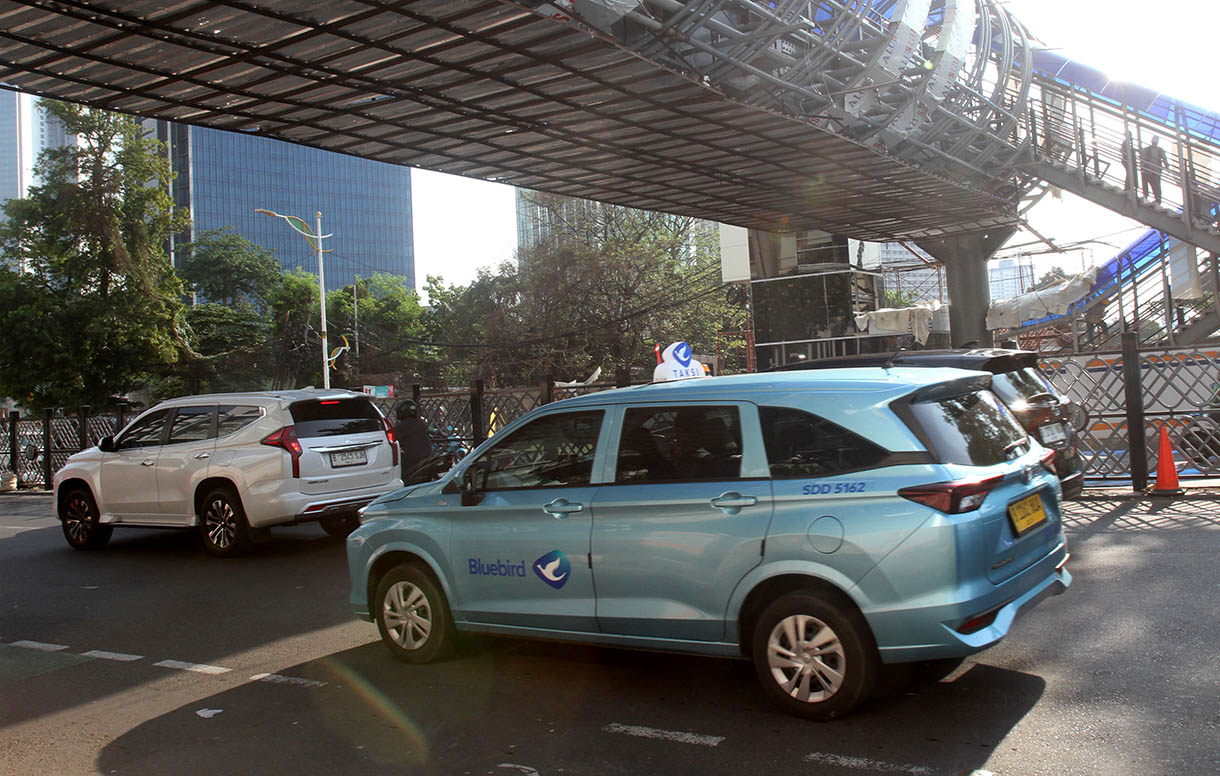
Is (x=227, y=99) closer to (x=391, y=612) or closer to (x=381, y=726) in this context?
(x=391, y=612)

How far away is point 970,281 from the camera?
28141mm

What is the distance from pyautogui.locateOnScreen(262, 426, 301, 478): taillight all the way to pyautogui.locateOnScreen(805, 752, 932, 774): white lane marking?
7.18m

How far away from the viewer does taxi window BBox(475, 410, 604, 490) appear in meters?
5.48

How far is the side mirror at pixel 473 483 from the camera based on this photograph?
5789 mm

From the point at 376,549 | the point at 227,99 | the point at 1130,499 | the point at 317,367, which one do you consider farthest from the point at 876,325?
the point at 317,367

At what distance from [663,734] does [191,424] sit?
7994mm

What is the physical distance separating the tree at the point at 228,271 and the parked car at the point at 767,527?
3302 inches

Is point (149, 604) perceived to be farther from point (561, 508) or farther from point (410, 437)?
point (561, 508)

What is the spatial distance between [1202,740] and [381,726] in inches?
151

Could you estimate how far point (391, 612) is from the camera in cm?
614

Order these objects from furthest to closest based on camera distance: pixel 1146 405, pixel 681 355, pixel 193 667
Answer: pixel 681 355
pixel 1146 405
pixel 193 667

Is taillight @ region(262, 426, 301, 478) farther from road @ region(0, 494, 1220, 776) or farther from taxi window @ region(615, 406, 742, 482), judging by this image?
taxi window @ region(615, 406, 742, 482)

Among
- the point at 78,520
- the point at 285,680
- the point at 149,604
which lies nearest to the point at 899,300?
the point at 78,520

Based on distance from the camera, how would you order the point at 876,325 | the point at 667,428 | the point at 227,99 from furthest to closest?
the point at 876,325, the point at 227,99, the point at 667,428
